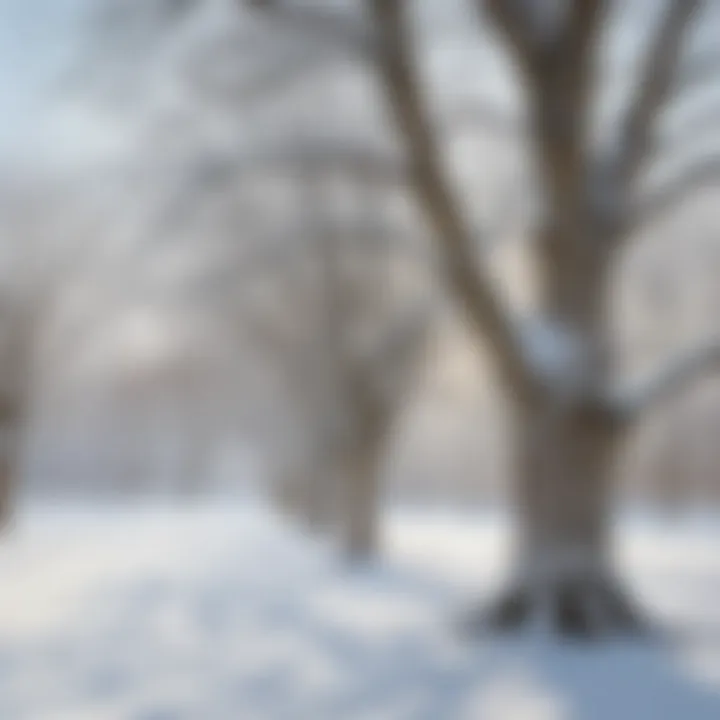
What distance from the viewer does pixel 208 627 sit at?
287cm

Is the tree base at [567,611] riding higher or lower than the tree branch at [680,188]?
lower

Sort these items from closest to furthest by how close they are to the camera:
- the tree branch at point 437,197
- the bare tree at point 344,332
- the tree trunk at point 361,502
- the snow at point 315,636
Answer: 1. the snow at point 315,636
2. the tree branch at point 437,197
3. the bare tree at point 344,332
4. the tree trunk at point 361,502

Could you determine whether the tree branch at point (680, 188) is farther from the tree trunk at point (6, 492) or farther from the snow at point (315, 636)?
the tree trunk at point (6, 492)

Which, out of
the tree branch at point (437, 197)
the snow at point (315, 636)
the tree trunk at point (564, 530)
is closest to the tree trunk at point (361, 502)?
the snow at point (315, 636)

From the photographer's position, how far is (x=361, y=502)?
4180 millimetres

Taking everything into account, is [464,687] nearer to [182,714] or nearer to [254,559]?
[182,714]

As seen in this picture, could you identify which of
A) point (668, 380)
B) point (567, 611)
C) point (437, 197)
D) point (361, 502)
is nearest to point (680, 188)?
point (668, 380)

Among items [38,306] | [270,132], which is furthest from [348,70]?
[38,306]

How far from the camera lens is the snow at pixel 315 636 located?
207cm

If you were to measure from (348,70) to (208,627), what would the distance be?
175 centimetres

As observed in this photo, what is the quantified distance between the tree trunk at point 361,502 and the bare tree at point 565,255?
0.96 meters

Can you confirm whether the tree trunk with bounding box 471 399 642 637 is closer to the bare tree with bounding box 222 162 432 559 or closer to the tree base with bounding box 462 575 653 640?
the tree base with bounding box 462 575 653 640

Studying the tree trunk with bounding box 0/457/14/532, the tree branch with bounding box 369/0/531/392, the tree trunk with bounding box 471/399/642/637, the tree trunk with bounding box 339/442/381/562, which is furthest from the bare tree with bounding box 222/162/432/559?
the tree trunk with bounding box 0/457/14/532

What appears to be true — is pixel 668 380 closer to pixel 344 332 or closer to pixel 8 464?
pixel 344 332
